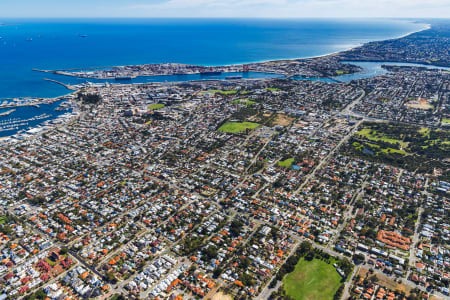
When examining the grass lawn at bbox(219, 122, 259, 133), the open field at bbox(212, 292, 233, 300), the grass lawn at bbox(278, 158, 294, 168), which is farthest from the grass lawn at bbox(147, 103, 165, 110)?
the open field at bbox(212, 292, 233, 300)

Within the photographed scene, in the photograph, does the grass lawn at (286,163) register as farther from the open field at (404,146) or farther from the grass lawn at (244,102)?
the grass lawn at (244,102)

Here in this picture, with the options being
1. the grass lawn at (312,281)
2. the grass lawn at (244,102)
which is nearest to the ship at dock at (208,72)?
the grass lawn at (244,102)

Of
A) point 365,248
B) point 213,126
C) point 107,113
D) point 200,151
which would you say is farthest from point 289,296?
point 107,113

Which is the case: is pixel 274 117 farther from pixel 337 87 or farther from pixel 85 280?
pixel 85 280

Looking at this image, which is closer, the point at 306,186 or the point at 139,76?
the point at 306,186

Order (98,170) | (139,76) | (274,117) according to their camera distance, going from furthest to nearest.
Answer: (139,76) → (274,117) → (98,170)

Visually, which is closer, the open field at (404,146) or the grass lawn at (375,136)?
the open field at (404,146)
